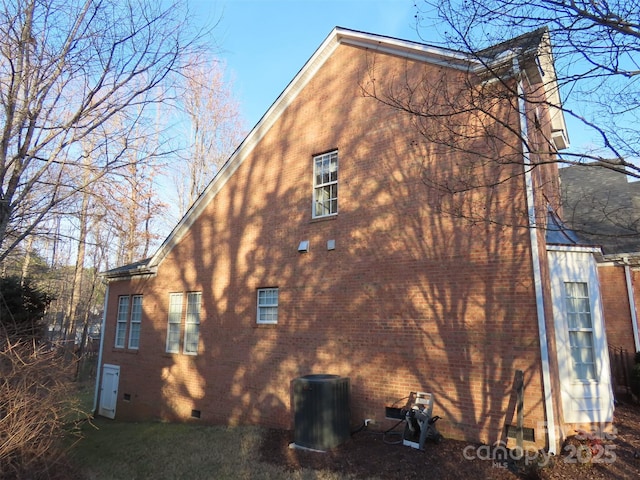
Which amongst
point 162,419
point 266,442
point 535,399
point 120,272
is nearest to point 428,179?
point 535,399

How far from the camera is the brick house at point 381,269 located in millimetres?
7273

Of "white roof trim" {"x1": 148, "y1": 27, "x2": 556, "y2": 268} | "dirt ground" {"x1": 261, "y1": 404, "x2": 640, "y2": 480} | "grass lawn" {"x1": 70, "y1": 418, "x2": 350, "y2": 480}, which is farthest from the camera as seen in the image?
"white roof trim" {"x1": 148, "y1": 27, "x2": 556, "y2": 268}

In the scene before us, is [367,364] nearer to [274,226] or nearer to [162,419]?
[274,226]

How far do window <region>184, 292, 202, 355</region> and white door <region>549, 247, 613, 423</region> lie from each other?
9.62 m

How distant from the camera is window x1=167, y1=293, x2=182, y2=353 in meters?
13.3

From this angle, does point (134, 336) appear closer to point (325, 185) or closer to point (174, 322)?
point (174, 322)

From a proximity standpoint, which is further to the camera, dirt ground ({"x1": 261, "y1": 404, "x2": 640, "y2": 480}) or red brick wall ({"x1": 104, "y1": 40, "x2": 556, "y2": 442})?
red brick wall ({"x1": 104, "y1": 40, "x2": 556, "y2": 442})

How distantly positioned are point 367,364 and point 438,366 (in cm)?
158

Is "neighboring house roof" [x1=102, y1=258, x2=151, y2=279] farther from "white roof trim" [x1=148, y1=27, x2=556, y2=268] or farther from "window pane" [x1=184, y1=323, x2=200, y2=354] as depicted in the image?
"window pane" [x1=184, y1=323, x2=200, y2=354]

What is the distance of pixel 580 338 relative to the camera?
25.9ft

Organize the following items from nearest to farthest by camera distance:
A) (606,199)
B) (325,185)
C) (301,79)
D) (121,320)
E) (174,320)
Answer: (325,185) → (301,79) → (174,320) → (606,199) → (121,320)

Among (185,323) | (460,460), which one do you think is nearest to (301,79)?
(185,323)

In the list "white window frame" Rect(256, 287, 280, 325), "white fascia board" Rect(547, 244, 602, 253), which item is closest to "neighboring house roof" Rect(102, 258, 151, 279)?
"white window frame" Rect(256, 287, 280, 325)

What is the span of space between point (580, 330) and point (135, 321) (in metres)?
13.7
